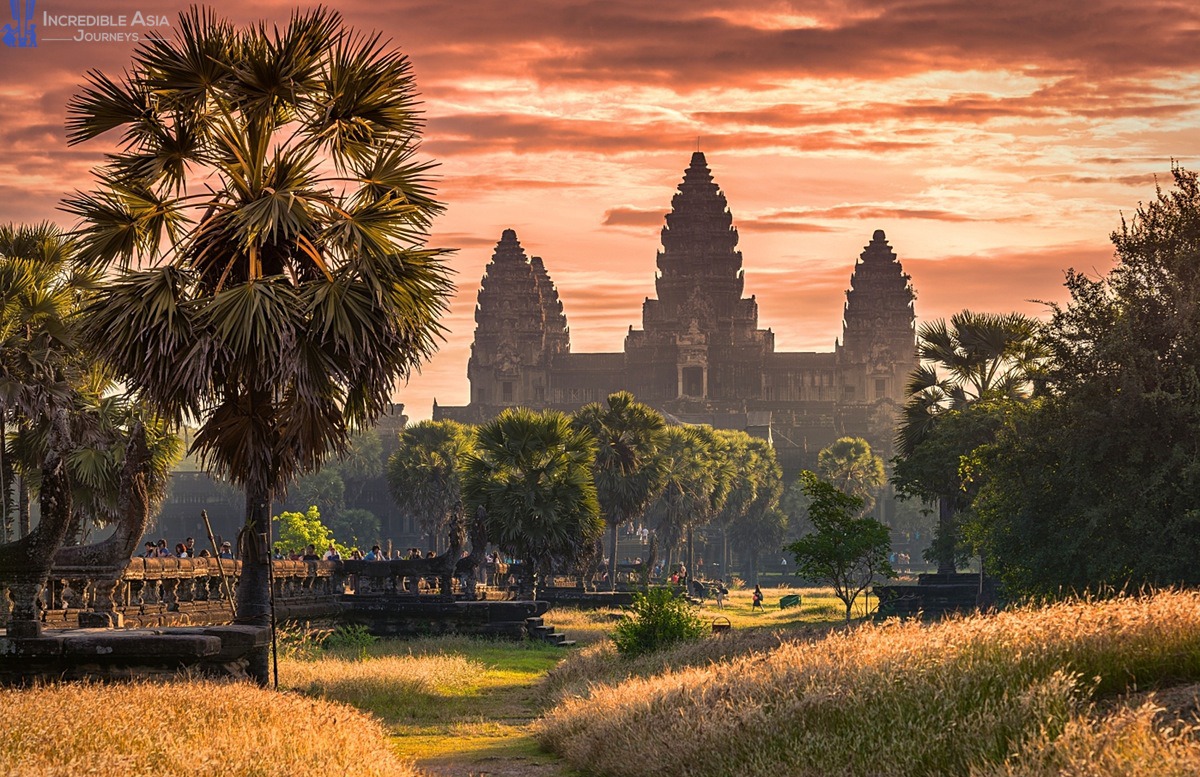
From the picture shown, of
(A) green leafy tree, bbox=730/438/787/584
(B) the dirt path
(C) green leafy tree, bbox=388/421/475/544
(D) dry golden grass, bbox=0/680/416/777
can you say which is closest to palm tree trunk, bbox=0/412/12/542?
(B) the dirt path

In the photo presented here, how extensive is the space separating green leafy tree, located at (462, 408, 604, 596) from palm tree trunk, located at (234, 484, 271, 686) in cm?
2915

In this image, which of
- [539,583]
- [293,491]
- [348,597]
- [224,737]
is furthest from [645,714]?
[293,491]

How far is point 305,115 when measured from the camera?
2106 cm

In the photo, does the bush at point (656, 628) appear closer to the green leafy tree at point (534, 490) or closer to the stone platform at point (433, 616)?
the stone platform at point (433, 616)

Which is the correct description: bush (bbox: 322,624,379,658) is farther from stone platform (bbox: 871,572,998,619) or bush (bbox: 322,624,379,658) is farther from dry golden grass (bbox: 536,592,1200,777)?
stone platform (bbox: 871,572,998,619)

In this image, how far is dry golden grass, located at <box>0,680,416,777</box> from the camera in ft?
42.2

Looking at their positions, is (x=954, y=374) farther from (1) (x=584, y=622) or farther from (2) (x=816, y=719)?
(2) (x=816, y=719)

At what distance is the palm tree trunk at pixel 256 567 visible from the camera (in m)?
20.9

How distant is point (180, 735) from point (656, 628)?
49.9ft

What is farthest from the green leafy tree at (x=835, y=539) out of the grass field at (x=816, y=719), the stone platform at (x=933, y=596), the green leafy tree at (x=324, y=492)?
the green leafy tree at (x=324, y=492)

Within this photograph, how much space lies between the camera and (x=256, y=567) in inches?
841

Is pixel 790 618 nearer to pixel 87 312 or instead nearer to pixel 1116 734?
pixel 87 312

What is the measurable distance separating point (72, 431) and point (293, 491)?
109 metres

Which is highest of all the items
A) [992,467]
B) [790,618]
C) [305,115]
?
[305,115]
